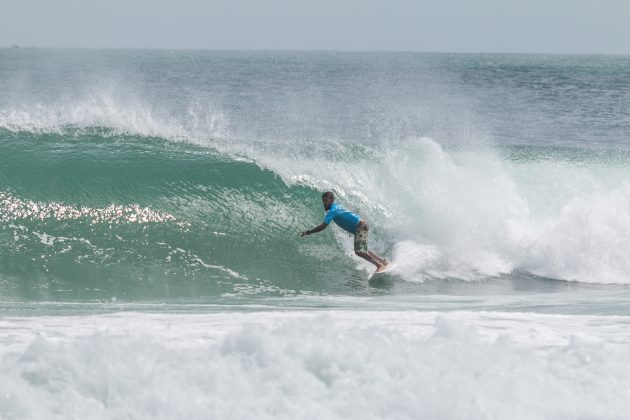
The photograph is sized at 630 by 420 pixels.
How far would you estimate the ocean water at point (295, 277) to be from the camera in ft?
18.8

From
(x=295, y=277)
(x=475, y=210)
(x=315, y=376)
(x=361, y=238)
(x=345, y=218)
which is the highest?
(x=315, y=376)

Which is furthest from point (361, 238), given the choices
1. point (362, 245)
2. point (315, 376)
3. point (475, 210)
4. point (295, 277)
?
point (315, 376)

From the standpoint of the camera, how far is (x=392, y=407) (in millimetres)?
5641

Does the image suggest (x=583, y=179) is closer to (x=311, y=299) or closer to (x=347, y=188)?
(x=347, y=188)

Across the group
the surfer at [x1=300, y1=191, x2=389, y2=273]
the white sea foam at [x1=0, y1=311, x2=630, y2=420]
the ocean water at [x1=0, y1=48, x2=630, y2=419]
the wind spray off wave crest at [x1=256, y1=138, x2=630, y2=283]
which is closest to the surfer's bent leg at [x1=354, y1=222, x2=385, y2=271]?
the surfer at [x1=300, y1=191, x2=389, y2=273]

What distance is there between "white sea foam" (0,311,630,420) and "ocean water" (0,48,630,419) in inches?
0.6

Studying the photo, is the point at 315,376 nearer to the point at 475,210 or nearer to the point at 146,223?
the point at 146,223

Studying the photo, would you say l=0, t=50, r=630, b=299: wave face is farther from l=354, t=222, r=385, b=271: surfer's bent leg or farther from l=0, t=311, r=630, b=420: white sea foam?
l=0, t=311, r=630, b=420: white sea foam

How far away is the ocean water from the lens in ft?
18.8

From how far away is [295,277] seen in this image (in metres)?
11.4

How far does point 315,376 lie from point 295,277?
5.52m

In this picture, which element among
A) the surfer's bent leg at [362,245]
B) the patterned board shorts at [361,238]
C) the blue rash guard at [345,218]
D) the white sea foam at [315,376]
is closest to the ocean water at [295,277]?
the white sea foam at [315,376]

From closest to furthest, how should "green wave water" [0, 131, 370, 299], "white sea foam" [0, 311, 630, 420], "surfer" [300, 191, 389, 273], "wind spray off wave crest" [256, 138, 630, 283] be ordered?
"white sea foam" [0, 311, 630, 420] < "green wave water" [0, 131, 370, 299] < "surfer" [300, 191, 389, 273] < "wind spray off wave crest" [256, 138, 630, 283]


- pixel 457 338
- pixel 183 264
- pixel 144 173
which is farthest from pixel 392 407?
pixel 144 173
